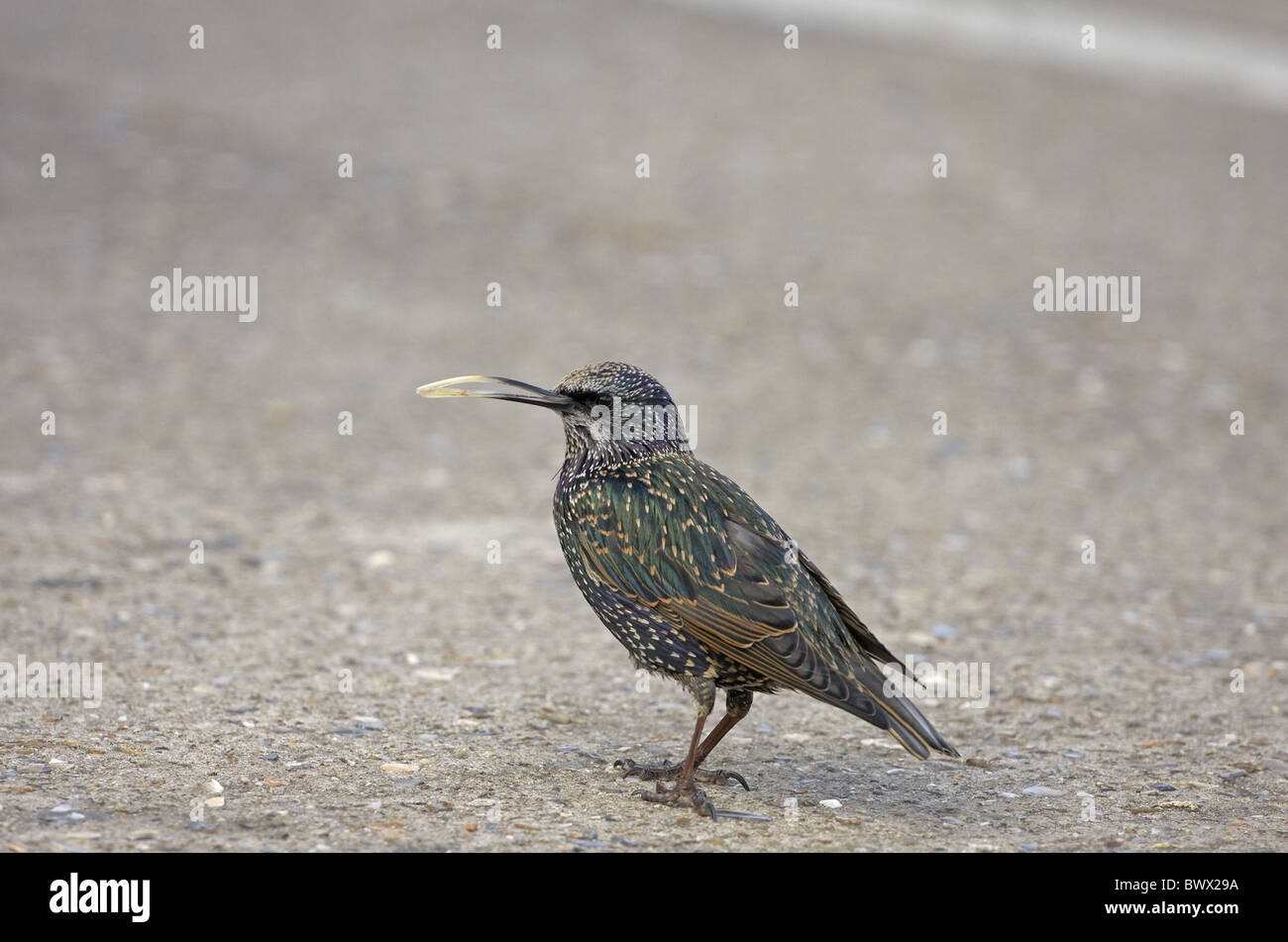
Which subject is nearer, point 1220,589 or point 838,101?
point 1220,589

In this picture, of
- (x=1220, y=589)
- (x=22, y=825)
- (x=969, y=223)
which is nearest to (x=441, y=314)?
(x=969, y=223)

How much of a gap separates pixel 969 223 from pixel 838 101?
2963mm

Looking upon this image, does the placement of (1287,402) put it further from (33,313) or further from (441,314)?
(33,313)

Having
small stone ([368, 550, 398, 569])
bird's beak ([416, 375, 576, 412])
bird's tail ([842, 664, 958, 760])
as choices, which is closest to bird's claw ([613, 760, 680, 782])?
bird's tail ([842, 664, 958, 760])

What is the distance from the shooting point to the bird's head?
200 inches

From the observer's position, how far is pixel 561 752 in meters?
5.37

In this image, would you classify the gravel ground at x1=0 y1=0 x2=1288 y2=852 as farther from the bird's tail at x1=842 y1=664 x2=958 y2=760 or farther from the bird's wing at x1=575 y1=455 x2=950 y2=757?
the bird's wing at x1=575 y1=455 x2=950 y2=757

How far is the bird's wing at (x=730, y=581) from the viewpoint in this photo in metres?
4.64

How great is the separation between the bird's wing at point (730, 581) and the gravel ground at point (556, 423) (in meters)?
0.49

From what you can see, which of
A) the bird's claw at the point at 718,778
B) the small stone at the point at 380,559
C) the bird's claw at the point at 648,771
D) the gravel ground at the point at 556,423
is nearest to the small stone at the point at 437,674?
the gravel ground at the point at 556,423

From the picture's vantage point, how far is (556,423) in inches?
397

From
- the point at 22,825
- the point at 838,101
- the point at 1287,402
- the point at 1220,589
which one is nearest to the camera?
the point at 22,825

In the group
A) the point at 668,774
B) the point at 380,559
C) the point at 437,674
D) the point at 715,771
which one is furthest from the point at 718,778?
the point at 380,559

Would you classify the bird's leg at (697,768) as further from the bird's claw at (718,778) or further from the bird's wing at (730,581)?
the bird's wing at (730,581)
